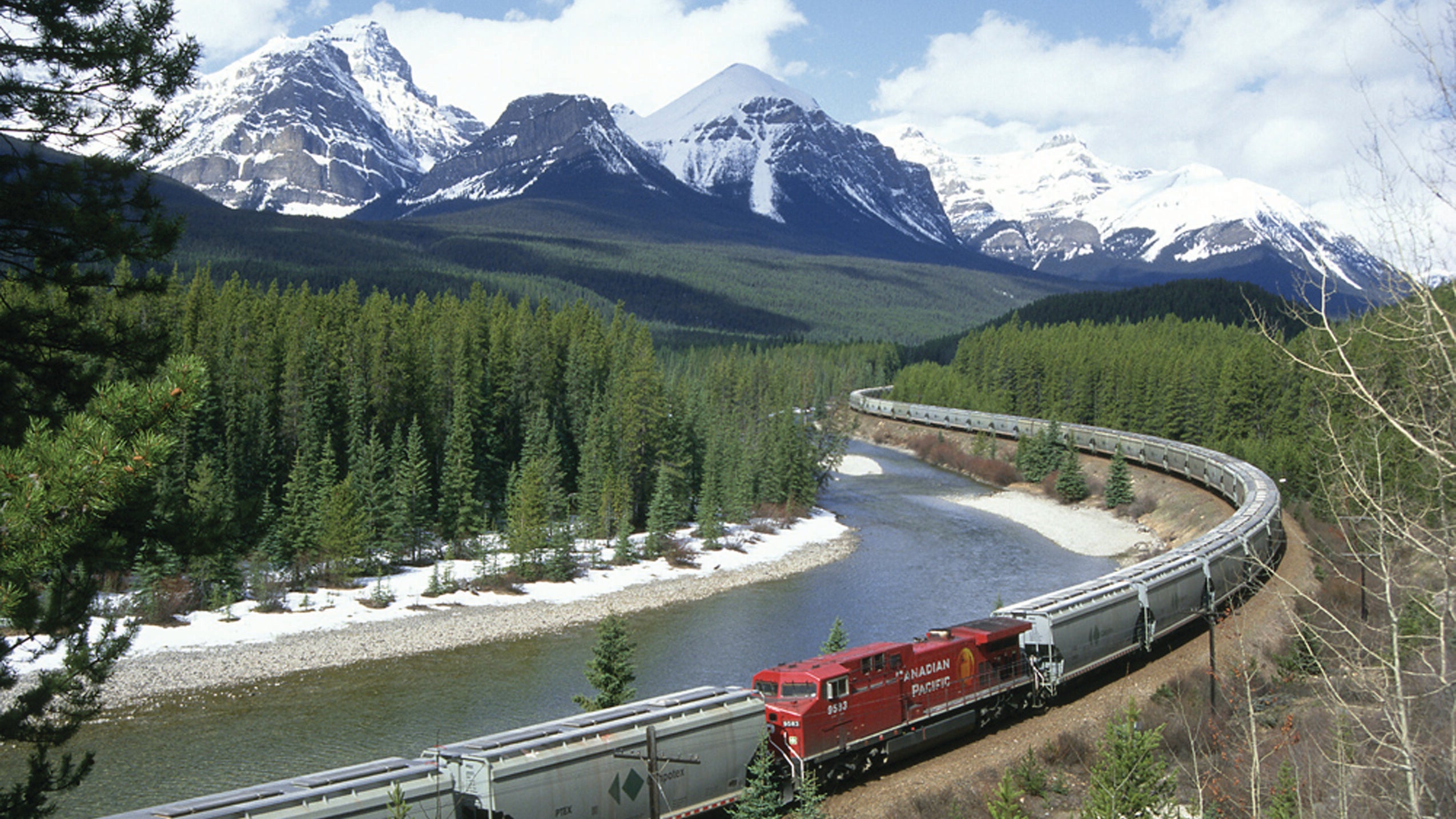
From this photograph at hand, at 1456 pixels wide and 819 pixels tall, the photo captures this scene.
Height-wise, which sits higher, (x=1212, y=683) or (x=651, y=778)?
(x=651, y=778)

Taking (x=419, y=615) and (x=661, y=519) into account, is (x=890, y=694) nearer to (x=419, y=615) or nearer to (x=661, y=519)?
(x=419, y=615)

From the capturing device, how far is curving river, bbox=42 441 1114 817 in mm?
32438

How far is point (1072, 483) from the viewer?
90.8 metres

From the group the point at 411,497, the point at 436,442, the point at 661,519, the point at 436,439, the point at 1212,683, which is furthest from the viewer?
the point at 436,439

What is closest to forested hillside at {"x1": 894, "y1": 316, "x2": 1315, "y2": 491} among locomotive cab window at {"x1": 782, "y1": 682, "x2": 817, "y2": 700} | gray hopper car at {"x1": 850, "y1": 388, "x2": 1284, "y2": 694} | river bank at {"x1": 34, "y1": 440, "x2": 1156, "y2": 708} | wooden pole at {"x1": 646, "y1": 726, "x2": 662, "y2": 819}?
gray hopper car at {"x1": 850, "y1": 388, "x2": 1284, "y2": 694}

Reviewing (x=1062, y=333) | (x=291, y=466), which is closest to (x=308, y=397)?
(x=291, y=466)

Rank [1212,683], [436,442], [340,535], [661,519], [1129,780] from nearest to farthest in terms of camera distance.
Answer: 1. [1129,780]
2. [1212,683]
3. [340,535]
4. [661,519]
5. [436,442]

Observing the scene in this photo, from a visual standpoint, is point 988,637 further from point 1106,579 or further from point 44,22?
point 44,22

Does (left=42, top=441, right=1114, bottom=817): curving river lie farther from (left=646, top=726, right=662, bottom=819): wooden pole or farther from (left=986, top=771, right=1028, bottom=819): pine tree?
(left=986, top=771, right=1028, bottom=819): pine tree

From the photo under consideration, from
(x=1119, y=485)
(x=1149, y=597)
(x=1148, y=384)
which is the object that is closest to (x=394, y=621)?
(x=1149, y=597)

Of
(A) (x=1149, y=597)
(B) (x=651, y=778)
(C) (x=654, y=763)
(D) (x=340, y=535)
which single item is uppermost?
(C) (x=654, y=763)

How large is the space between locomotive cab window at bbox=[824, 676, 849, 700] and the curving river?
12.8 m

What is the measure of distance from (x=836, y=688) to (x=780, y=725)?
182 centimetres

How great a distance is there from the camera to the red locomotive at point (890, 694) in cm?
2647
